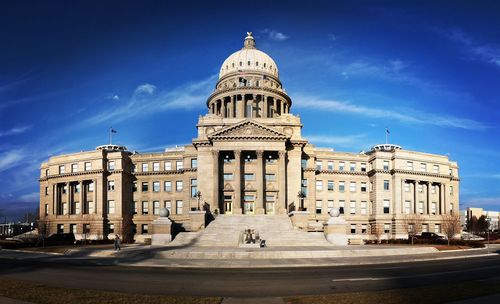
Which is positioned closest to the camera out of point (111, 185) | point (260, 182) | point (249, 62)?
point (260, 182)

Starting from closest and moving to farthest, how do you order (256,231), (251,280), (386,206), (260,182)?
(251,280), (256,231), (260,182), (386,206)

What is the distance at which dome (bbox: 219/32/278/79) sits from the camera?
104 m

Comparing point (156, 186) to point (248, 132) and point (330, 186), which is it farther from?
point (330, 186)

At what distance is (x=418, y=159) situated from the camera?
91625 millimetres

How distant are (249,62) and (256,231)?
6245 centimetres

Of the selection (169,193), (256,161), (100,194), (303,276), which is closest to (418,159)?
(256,161)

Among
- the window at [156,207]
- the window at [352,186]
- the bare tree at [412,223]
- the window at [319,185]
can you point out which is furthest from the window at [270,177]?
the bare tree at [412,223]

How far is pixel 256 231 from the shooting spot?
2074 inches

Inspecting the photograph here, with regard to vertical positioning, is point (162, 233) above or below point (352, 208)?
above

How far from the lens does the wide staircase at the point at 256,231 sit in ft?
161

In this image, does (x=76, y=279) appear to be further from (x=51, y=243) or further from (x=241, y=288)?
(x=51, y=243)

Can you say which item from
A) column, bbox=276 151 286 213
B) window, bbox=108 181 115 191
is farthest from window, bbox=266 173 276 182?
window, bbox=108 181 115 191

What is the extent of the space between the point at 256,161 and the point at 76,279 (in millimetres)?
51156

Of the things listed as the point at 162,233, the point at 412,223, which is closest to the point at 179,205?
the point at 162,233
